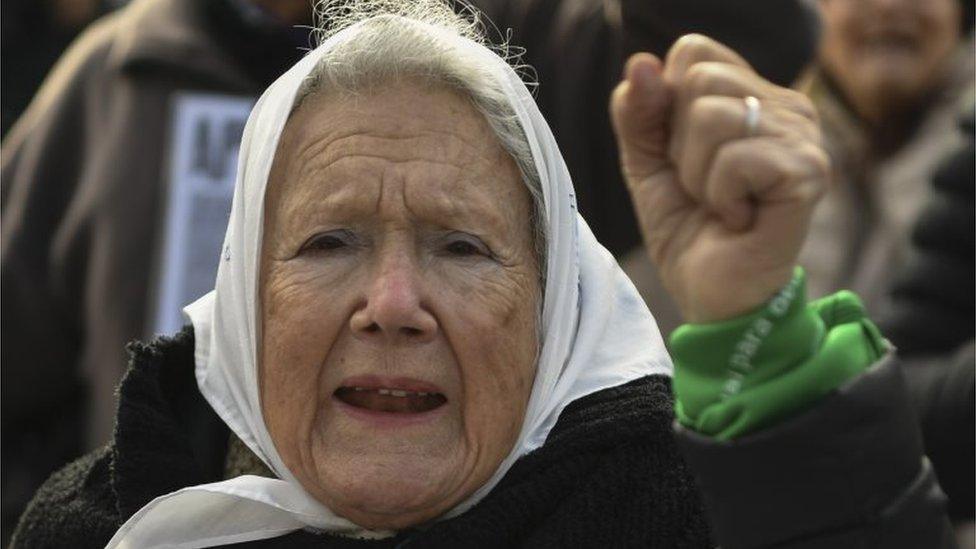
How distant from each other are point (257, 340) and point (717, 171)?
106cm

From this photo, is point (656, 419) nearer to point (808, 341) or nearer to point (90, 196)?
point (808, 341)

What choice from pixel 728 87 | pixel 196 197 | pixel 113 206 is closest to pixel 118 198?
pixel 113 206

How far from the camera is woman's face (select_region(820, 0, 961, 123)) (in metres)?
5.02

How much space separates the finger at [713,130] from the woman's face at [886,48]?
2523mm

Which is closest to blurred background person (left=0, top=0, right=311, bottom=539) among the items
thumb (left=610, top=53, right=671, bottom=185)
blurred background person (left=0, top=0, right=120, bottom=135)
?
blurred background person (left=0, top=0, right=120, bottom=135)

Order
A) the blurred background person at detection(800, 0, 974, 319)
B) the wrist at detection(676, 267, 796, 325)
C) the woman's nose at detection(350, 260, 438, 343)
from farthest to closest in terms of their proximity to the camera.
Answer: the blurred background person at detection(800, 0, 974, 319) → the woman's nose at detection(350, 260, 438, 343) → the wrist at detection(676, 267, 796, 325)

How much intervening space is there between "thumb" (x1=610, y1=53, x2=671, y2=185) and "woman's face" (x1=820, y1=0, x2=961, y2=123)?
8.09ft

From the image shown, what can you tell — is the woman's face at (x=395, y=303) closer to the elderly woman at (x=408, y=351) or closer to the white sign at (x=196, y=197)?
the elderly woman at (x=408, y=351)

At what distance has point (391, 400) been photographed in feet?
10.3

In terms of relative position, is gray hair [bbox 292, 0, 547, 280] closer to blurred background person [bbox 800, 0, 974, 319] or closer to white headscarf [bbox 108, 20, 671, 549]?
white headscarf [bbox 108, 20, 671, 549]

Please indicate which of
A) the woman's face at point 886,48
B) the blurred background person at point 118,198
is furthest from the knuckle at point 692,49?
the woman's face at point 886,48

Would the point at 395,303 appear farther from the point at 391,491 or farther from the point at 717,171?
the point at 717,171

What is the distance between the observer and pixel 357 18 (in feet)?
11.5

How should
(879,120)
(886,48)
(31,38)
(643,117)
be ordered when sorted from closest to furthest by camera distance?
(643,117) → (879,120) → (886,48) → (31,38)
